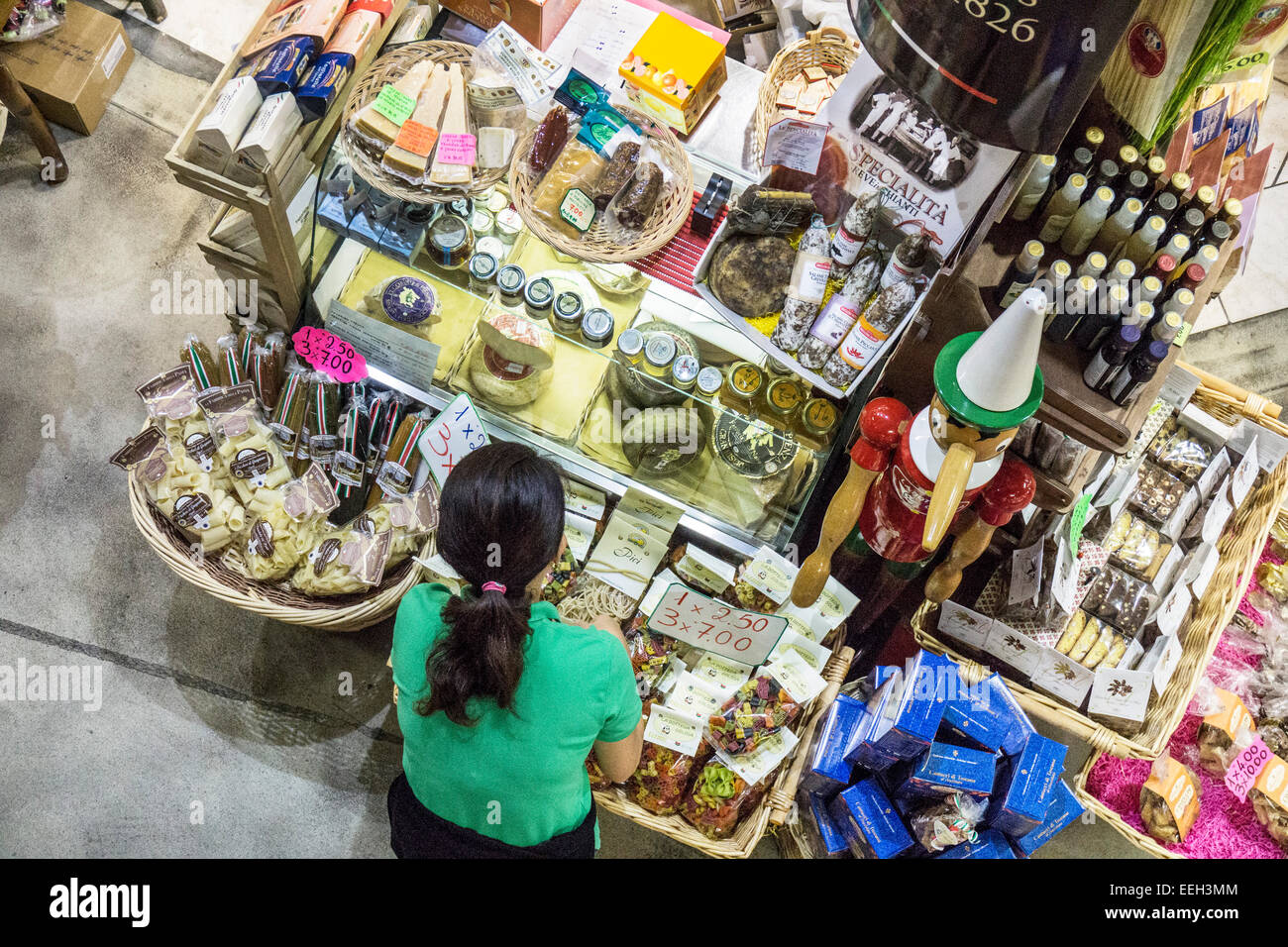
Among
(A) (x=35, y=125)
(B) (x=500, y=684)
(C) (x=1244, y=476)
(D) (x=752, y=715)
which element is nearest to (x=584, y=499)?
(D) (x=752, y=715)

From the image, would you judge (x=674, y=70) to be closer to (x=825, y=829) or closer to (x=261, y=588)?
(x=261, y=588)

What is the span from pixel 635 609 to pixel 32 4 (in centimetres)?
347

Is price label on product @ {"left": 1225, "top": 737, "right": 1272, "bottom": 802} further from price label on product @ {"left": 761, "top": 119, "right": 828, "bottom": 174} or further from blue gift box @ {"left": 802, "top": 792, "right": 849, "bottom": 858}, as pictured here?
price label on product @ {"left": 761, "top": 119, "right": 828, "bottom": 174}

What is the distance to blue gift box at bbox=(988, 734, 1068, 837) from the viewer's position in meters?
2.54

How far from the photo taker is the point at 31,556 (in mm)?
3359

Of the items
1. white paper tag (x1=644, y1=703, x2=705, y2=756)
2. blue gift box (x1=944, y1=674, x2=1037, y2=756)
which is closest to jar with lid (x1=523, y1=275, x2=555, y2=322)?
white paper tag (x1=644, y1=703, x2=705, y2=756)

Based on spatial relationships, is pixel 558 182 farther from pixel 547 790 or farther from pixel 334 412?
pixel 547 790

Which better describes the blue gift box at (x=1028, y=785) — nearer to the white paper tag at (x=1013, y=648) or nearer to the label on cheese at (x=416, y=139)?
the white paper tag at (x=1013, y=648)

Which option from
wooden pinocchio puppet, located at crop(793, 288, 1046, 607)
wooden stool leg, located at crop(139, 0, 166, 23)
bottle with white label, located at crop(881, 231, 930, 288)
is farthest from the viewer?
wooden stool leg, located at crop(139, 0, 166, 23)

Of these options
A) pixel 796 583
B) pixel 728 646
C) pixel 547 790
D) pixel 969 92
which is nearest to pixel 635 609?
pixel 728 646

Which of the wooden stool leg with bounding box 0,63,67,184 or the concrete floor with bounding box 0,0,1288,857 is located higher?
the wooden stool leg with bounding box 0,63,67,184

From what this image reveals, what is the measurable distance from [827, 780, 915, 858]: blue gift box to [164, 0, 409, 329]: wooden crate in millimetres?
2230

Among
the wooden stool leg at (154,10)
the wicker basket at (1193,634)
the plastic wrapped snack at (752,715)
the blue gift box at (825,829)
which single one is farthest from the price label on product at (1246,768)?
the wooden stool leg at (154,10)

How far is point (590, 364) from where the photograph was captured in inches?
115
